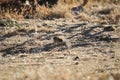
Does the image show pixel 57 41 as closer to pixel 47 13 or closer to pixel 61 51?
pixel 61 51

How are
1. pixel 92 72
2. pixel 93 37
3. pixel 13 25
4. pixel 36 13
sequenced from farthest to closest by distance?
pixel 36 13, pixel 13 25, pixel 93 37, pixel 92 72

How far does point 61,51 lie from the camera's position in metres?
10.2

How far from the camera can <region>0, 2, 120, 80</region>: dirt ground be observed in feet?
25.3

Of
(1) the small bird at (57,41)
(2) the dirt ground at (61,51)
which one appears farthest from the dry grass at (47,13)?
(1) the small bird at (57,41)

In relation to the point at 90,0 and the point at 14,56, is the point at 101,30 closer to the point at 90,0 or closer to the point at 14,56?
the point at 14,56

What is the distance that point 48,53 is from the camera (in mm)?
9938

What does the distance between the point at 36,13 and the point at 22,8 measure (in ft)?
2.31

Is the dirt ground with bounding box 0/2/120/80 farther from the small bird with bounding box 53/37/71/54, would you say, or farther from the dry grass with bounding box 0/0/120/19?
the dry grass with bounding box 0/0/120/19

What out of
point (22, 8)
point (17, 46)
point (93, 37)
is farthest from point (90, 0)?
point (17, 46)

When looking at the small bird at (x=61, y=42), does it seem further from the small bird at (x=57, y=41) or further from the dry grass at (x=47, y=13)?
the dry grass at (x=47, y=13)

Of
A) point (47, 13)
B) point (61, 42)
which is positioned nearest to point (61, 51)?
point (61, 42)

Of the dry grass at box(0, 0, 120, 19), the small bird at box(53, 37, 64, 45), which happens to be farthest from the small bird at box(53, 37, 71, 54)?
the dry grass at box(0, 0, 120, 19)

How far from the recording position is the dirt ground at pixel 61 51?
7715mm

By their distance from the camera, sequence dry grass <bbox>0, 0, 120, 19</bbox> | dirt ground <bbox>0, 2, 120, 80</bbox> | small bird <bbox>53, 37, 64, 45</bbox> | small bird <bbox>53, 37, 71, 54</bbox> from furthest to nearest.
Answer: dry grass <bbox>0, 0, 120, 19</bbox>, small bird <bbox>53, 37, 64, 45</bbox>, small bird <bbox>53, 37, 71, 54</bbox>, dirt ground <bbox>0, 2, 120, 80</bbox>
